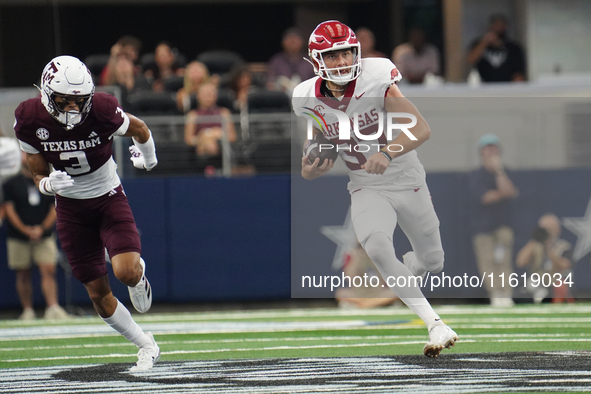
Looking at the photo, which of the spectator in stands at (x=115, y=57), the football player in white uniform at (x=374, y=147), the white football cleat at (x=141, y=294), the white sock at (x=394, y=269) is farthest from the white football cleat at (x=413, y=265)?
the spectator in stands at (x=115, y=57)

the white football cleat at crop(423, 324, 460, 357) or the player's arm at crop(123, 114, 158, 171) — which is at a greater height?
the player's arm at crop(123, 114, 158, 171)

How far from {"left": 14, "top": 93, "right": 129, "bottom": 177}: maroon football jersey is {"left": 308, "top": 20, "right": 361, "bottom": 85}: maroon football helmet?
1.30m

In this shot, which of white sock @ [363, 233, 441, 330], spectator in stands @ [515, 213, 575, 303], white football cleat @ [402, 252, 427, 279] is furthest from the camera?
spectator in stands @ [515, 213, 575, 303]

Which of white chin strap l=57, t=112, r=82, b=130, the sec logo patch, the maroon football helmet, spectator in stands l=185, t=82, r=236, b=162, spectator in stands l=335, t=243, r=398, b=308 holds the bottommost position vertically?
spectator in stands l=335, t=243, r=398, b=308

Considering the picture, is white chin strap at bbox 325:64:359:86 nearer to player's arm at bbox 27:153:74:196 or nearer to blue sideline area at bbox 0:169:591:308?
player's arm at bbox 27:153:74:196

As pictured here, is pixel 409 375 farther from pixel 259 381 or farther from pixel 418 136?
pixel 418 136

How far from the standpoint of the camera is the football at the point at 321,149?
5887 mm

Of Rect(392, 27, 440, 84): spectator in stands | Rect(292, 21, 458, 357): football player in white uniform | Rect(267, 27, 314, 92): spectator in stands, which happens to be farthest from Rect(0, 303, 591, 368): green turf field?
Rect(392, 27, 440, 84): spectator in stands

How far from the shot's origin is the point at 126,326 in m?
5.98

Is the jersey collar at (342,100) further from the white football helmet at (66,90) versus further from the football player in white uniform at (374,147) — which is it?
the white football helmet at (66,90)

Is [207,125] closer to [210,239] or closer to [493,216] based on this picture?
[210,239]

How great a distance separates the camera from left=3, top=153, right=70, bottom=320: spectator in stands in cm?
1055

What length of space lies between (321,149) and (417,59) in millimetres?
7125

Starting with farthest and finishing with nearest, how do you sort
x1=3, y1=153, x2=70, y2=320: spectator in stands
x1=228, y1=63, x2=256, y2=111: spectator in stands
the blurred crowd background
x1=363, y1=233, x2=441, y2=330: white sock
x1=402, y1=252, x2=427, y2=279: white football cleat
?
x1=228, y1=63, x2=256, y2=111: spectator in stands, the blurred crowd background, x1=3, y1=153, x2=70, y2=320: spectator in stands, x1=402, y1=252, x2=427, y2=279: white football cleat, x1=363, y1=233, x2=441, y2=330: white sock
